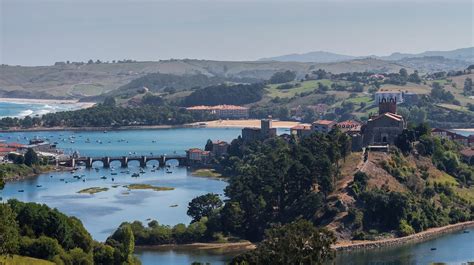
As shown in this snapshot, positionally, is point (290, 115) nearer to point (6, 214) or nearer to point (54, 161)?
point (54, 161)

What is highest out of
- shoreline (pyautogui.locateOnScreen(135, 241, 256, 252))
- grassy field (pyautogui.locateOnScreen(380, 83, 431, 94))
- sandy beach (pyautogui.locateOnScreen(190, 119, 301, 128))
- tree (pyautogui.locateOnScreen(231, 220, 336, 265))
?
grassy field (pyautogui.locateOnScreen(380, 83, 431, 94))

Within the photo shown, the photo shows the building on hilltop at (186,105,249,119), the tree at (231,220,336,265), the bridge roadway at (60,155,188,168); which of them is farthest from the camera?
the building on hilltop at (186,105,249,119)

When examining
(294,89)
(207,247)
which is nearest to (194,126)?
(294,89)

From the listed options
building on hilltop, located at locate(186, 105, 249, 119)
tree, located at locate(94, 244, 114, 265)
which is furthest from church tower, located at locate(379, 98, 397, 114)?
building on hilltop, located at locate(186, 105, 249, 119)

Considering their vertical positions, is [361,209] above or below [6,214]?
below

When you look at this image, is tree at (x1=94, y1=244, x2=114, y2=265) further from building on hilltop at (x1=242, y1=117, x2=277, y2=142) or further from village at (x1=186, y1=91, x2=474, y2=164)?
building on hilltop at (x1=242, y1=117, x2=277, y2=142)

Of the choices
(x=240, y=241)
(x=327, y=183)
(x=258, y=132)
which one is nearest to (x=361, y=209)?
(x=327, y=183)
